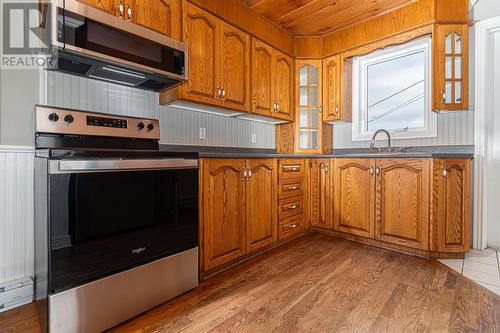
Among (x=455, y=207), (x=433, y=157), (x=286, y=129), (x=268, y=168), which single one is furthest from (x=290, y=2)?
(x=455, y=207)

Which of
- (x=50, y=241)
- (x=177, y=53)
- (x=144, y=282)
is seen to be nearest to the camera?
(x=50, y=241)

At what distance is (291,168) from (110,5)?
194 cm

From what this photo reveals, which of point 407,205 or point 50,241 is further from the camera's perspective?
point 407,205

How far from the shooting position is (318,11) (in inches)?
103

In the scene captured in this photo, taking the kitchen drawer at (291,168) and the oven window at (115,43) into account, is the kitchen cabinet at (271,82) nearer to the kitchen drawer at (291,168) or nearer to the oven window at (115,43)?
the kitchen drawer at (291,168)

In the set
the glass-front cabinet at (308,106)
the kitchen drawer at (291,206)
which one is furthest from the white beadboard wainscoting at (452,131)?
the kitchen drawer at (291,206)

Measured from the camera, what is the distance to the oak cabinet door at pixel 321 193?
2.87 meters

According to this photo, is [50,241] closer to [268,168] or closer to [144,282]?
[144,282]

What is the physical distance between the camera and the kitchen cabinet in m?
2.60

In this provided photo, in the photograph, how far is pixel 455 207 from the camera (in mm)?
2217

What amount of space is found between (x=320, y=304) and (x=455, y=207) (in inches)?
61.9

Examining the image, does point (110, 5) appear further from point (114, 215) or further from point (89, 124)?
point (114, 215)

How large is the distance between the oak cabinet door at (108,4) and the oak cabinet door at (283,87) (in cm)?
166

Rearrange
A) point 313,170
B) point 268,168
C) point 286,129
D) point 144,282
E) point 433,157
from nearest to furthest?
point 144,282
point 433,157
point 268,168
point 313,170
point 286,129
